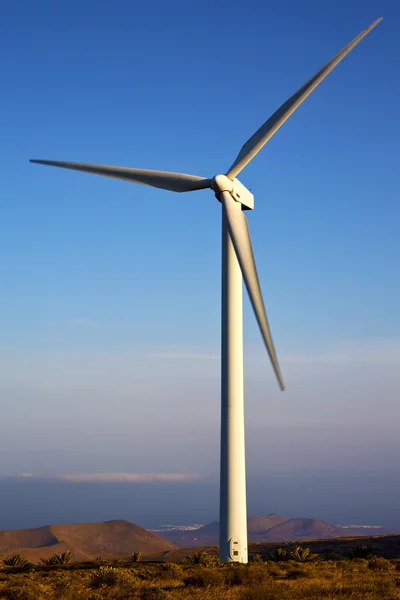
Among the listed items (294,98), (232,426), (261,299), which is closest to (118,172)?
(294,98)

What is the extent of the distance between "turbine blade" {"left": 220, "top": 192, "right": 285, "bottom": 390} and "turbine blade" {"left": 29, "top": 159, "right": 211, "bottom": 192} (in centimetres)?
285

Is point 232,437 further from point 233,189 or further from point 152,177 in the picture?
point 152,177

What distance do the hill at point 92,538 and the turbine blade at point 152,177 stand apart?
4301 inches

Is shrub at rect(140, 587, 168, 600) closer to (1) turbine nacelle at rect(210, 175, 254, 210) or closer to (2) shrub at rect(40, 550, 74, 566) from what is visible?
(2) shrub at rect(40, 550, 74, 566)

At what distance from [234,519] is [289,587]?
328 inches

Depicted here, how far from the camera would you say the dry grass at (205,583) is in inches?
1050

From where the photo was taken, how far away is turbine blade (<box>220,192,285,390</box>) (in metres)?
35.2

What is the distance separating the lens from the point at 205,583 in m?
29.9

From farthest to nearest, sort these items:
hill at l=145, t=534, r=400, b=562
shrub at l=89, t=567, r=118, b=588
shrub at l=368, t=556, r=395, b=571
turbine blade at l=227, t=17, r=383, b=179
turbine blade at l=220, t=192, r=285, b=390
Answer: hill at l=145, t=534, r=400, b=562 < turbine blade at l=227, t=17, r=383, b=179 < shrub at l=368, t=556, r=395, b=571 < turbine blade at l=220, t=192, r=285, b=390 < shrub at l=89, t=567, r=118, b=588

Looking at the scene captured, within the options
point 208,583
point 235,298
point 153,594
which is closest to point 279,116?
point 235,298

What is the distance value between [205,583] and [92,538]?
136 metres

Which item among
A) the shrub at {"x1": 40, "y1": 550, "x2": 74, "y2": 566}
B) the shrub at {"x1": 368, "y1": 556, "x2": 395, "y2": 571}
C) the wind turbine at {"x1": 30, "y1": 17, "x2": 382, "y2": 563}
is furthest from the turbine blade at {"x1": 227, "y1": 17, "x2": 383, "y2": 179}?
the shrub at {"x1": 40, "y1": 550, "x2": 74, "y2": 566}

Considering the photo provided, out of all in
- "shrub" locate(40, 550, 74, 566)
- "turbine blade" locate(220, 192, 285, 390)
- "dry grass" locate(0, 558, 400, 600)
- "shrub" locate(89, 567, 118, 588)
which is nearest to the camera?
"dry grass" locate(0, 558, 400, 600)

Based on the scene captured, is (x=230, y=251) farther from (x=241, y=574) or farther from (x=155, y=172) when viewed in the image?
(x=241, y=574)
